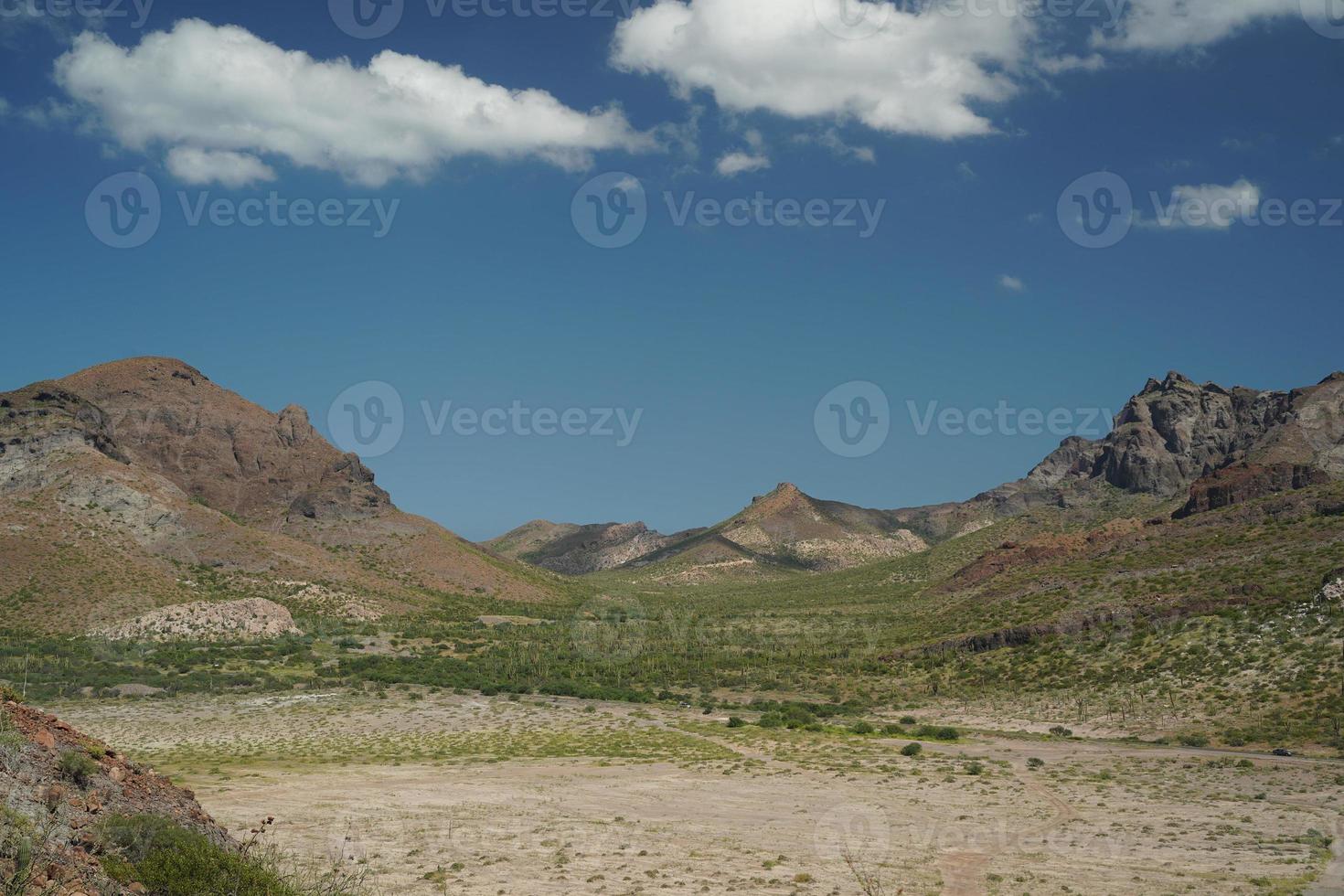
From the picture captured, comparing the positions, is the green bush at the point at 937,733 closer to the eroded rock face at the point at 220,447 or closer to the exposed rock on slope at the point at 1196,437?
the exposed rock on slope at the point at 1196,437

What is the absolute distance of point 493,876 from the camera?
67.8ft

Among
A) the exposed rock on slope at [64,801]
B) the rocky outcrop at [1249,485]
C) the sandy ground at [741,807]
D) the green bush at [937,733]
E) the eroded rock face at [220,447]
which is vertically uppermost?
the eroded rock face at [220,447]

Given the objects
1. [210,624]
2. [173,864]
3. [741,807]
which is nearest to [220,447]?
[210,624]

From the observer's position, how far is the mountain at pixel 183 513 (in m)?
84.7

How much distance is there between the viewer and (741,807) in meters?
29.3

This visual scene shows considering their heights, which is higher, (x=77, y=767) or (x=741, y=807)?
(x=77, y=767)

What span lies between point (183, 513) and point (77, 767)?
9765 cm

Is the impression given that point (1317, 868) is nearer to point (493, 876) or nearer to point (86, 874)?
point (493, 876)

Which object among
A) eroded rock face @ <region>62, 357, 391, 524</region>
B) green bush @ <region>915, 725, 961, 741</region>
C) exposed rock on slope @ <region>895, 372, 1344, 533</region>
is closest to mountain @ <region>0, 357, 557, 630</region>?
eroded rock face @ <region>62, 357, 391, 524</region>

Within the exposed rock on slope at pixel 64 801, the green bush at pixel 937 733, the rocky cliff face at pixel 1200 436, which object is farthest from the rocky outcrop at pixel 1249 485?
the exposed rock on slope at pixel 64 801

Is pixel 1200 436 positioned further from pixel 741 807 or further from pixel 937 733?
pixel 741 807

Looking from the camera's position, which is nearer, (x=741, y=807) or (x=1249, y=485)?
(x=741, y=807)

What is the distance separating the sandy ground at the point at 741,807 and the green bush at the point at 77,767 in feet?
22.2

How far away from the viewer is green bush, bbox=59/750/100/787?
1480cm
